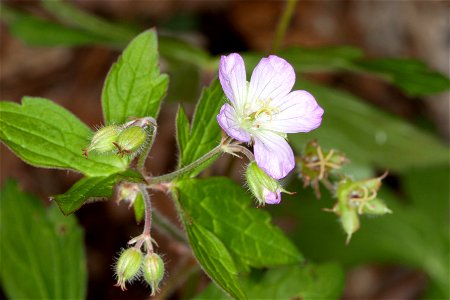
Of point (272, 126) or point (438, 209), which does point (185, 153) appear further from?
point (438, 209)

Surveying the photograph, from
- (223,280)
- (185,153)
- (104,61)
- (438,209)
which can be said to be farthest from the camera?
(104,61)

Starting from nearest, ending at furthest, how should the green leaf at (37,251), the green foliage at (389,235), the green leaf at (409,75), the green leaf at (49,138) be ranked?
the green leaf at (49,138)
the green leaf at (37,251)
the green leaf at (409,75)
the green foliage at (389,235)

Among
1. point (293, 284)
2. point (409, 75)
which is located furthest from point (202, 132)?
point (409, 75)

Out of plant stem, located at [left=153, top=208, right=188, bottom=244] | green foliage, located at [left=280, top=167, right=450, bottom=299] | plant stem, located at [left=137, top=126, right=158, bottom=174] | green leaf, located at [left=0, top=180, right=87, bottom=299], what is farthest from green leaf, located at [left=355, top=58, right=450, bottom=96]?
green leaf, located at [left=0, top=180, right=87, bottom=299]

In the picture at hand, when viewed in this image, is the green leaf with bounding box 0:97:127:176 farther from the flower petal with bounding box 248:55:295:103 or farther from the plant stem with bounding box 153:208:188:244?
the flower petal with bounding box 248:55:295:103

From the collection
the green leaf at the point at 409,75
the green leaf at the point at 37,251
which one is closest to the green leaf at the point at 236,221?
the green leaf at the point at 37,251

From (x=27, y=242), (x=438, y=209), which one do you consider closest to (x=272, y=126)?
(x=27, y=242)

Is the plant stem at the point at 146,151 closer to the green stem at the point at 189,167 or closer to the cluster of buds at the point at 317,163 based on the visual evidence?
the green stem at the point at 189,167
